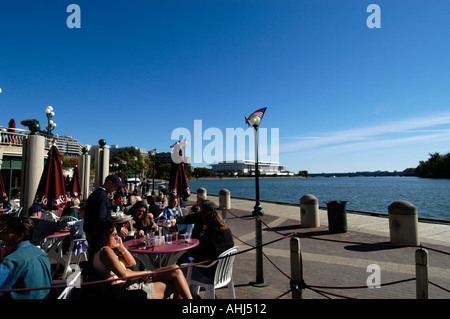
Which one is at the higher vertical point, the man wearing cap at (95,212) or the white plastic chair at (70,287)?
the man wearing cap at (95,212)

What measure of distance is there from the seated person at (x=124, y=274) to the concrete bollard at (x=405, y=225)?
6.98 meters

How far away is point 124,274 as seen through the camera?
3.45 m

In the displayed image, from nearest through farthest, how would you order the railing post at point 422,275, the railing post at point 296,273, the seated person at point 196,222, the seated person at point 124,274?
1. the railing post at point 422,275
2. the railing post at point 296,273
3. the seated person at point 124,274
4. the seated person at point 196,222

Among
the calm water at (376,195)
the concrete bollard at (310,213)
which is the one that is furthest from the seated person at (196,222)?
the calm water at (376,195)

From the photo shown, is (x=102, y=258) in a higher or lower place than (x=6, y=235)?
lower

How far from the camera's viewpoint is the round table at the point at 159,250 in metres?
4.40

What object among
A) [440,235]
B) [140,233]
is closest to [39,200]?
[140,233]

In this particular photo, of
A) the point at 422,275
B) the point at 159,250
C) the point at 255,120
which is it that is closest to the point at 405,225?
the point at 422,275

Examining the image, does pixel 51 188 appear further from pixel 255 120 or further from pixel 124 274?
A: pixel 255 120

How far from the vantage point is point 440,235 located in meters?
9.13

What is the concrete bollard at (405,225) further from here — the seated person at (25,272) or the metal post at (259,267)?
the seated person at (25,272)

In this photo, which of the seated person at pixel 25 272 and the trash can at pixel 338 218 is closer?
the seated person at pixel 25 272
